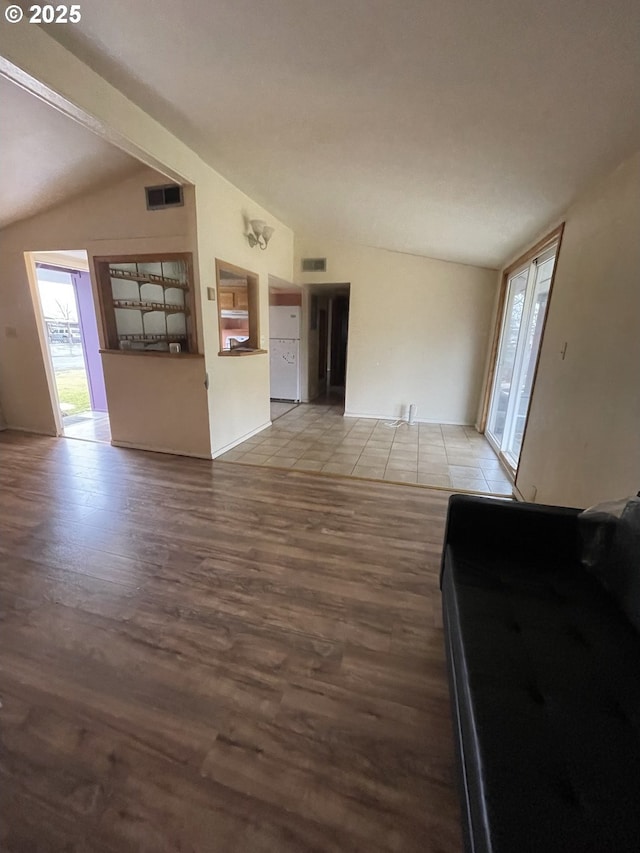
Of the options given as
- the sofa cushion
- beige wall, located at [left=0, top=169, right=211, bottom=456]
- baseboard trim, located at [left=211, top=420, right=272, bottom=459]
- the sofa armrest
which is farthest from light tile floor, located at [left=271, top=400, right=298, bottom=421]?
the sofa cushion

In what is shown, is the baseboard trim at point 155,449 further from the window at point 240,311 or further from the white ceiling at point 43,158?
the white ceiling at point 43,158

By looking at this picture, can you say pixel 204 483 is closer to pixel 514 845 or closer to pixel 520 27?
pixel 514 845

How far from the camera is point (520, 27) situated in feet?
4.05

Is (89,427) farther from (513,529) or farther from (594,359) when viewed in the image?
(594,359)

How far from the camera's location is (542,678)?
0.95 m

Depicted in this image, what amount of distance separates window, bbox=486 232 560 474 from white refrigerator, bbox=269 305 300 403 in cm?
308

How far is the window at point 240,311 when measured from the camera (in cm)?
417

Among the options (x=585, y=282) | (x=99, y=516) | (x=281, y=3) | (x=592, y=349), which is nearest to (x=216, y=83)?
(x=281, y=3)

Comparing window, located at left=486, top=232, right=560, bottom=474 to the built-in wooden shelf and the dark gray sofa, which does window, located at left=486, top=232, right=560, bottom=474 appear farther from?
the built-in wooden shelf

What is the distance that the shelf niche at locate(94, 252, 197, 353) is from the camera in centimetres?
343

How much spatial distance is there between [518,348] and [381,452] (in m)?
1.81

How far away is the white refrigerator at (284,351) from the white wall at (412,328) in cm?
80

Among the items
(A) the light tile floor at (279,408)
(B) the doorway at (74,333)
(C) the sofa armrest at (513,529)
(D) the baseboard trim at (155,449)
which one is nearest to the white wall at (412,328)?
(A) the light tile floor at (279,408)

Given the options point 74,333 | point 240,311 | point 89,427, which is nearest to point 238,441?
point 240,311
